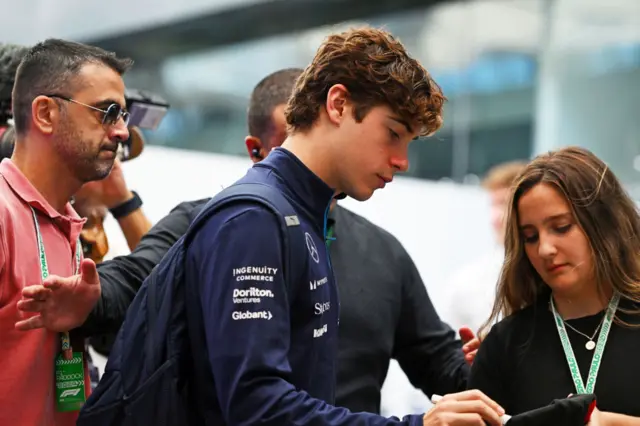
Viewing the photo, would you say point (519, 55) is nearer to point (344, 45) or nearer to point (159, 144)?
point (159, 144)

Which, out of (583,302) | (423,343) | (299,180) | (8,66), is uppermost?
(8,66)

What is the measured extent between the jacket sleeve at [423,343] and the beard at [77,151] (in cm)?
90

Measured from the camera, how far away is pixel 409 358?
272 centimetres

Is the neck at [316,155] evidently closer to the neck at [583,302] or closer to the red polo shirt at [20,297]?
the red polo shirt at [20,297]

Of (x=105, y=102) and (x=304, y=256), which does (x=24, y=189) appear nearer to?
(x=105, y=102)

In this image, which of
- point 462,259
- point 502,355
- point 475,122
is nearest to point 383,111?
point 502,355

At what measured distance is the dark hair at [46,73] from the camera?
88.1 inches

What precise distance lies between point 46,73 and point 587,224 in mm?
1237

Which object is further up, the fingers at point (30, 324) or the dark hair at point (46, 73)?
the dark hair at point (46, 73)

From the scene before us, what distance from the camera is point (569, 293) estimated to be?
2.33 metres

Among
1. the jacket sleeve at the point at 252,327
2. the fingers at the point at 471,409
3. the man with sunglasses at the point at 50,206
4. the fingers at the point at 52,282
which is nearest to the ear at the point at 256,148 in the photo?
the man with sunglasses at the point at 50,206

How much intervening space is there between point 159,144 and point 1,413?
2.61 m

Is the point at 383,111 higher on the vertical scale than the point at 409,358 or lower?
higher

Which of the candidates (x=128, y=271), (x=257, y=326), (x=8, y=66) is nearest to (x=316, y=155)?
(x=257, y=326)
